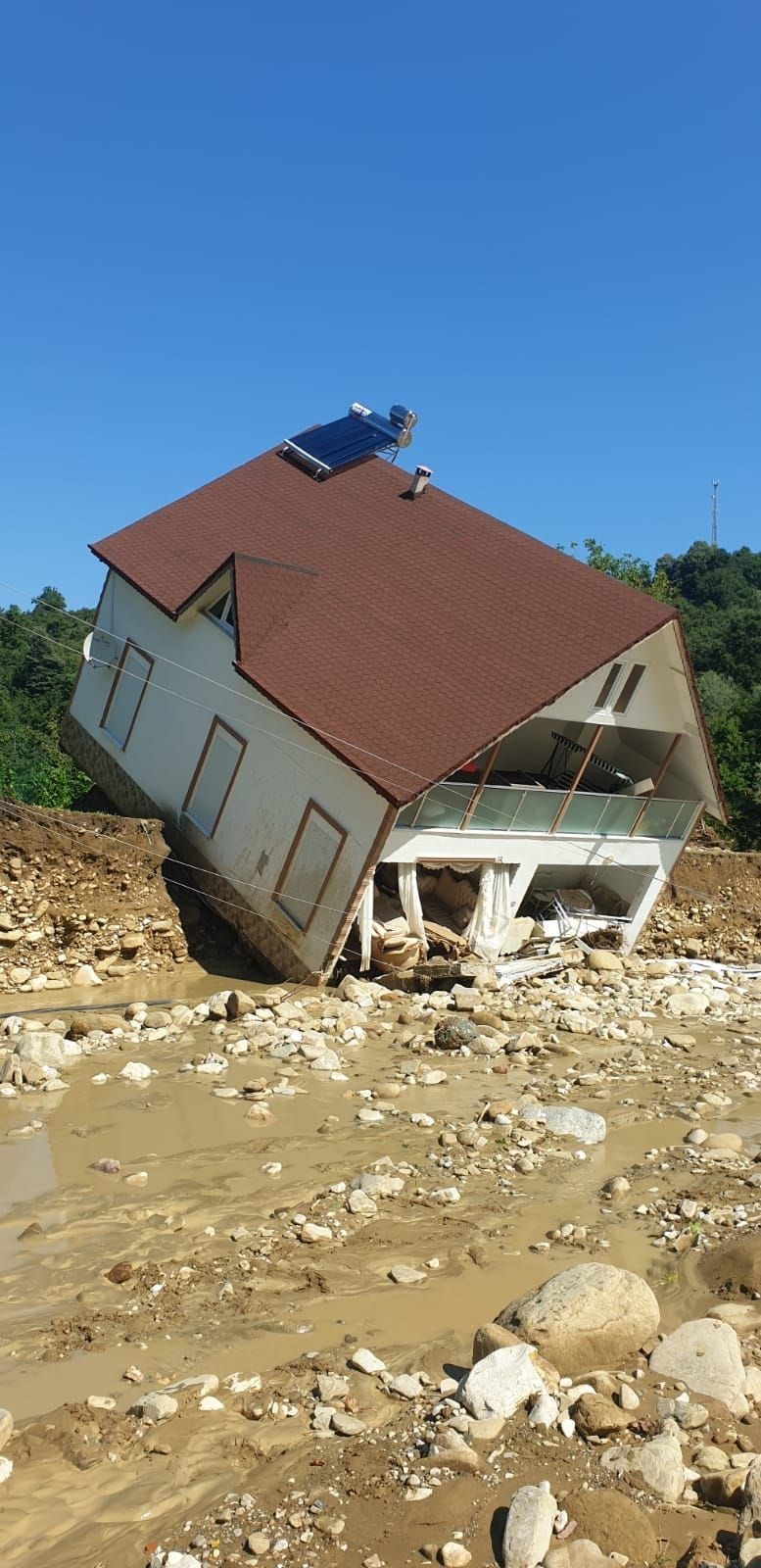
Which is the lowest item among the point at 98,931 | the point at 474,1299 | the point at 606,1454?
the point at 98,931

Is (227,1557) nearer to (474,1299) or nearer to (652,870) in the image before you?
(474,1299)

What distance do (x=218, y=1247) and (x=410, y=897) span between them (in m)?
9.80

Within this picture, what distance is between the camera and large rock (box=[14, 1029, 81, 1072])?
11.5m

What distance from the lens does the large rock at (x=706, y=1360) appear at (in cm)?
560

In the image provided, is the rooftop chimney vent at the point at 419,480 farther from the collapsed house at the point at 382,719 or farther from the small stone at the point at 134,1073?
the small stone at the point at 134,1073

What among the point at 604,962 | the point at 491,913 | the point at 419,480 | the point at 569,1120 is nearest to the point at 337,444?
the point at 419,480

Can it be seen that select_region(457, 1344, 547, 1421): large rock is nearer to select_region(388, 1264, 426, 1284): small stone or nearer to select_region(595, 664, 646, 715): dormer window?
select_region(388, 1264, 426, 1284): small stone

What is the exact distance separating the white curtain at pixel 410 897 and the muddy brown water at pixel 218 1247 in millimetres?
5371

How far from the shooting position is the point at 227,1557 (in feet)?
15.1

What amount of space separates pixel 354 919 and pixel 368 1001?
5.24 feet

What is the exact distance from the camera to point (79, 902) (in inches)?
625

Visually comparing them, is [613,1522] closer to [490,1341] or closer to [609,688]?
[490,1341]

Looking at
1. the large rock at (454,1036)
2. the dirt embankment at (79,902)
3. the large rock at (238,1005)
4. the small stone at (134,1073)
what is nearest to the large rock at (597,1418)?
the small stone at (134,1073)

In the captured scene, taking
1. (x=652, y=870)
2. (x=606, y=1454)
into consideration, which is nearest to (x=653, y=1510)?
(x=606, y=1454)
